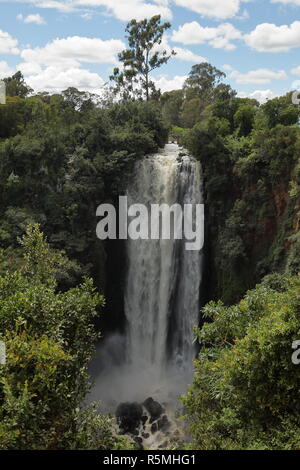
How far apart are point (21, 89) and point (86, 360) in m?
25.4

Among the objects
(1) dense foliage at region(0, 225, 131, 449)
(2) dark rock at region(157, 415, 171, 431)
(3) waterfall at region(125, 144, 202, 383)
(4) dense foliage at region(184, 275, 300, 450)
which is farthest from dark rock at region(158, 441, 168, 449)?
(1) dense foliage at region(0, 225, 131, 449)

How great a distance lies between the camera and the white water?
18156 millimetres

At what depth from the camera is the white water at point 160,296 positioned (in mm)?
18156

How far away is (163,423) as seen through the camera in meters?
15.2

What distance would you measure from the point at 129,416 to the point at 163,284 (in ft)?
18.9

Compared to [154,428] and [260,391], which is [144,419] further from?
[260,391]

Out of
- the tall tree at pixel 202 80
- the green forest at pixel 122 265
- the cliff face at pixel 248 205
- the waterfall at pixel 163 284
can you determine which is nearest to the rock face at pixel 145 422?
the green forest at pixel 122 265

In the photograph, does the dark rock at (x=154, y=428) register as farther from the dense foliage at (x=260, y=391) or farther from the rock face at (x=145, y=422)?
the dense foliage at (x=260, y=391)

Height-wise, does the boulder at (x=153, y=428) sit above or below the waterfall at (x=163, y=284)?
below

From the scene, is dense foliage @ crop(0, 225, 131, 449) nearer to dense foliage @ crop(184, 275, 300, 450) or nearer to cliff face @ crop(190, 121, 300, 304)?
dense foliage @ crop(184, 275, 300, 450)

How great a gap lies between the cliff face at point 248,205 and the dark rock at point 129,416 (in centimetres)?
577

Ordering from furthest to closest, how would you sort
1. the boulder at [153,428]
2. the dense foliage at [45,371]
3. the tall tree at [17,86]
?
the tall tree at [17,86] < the boulder at [153,428] < the dense foliage at [45,371]

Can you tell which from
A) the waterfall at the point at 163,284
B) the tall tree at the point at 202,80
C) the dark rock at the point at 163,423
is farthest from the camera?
the tall tree at the point at 202,80
